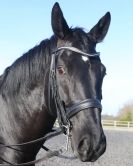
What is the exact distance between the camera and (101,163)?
14102mm

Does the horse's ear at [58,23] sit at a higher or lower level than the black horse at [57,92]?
higher

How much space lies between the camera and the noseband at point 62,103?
3779mm

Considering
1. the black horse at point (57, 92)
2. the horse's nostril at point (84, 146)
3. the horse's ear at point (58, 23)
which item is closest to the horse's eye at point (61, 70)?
the black horse at point (57, 92)

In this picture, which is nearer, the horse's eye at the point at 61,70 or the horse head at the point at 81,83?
the horse head at the point at 81,83

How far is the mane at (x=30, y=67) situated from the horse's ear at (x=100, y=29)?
410mm

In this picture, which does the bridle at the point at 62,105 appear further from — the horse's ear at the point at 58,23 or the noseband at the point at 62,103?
the horse's ear at the point at 58,23

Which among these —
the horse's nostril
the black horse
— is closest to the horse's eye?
the black horse

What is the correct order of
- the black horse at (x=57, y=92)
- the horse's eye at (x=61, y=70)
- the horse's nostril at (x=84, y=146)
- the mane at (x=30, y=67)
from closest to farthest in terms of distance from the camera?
the horse's nostril at (x=84, y=146)
the black horse at (x=57, y=92)
the horse's eye at (x=61, y=70)
the mane at (x=30, y=67)

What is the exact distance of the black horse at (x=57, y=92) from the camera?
3.76 meters

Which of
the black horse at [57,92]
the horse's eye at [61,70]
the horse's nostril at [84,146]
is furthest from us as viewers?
the horse's eye at [61,70]

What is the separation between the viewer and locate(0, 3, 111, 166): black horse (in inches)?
148

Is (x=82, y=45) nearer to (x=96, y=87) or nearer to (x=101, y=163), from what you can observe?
(x=96, y=87)

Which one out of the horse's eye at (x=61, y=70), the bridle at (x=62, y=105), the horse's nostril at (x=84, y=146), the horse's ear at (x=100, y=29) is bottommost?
the horse's nostril at (x=84, y=146)

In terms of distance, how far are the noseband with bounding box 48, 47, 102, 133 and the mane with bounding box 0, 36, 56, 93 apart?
183 mm
